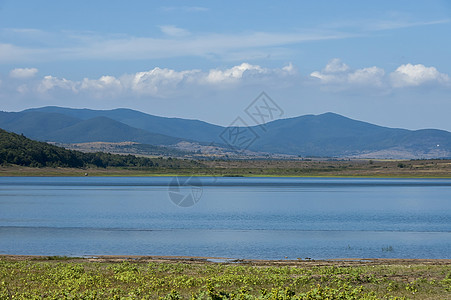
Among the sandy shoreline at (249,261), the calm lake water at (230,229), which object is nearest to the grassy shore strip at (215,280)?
the sandy shoreline at (249,261)

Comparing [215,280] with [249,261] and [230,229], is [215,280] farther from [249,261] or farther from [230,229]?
[230,229]

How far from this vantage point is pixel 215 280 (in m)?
26.3

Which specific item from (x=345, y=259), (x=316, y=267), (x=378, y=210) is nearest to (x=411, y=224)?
(x=378, y=210)

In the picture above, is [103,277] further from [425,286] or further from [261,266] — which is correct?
[425,286]

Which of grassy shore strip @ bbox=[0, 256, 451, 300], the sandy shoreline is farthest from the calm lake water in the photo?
grassy shore strip @ bbox=[0, 256, 451, 300]

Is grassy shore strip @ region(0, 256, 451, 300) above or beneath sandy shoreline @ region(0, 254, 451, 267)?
above

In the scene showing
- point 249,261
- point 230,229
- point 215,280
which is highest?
point 215,280

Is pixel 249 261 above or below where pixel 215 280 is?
below

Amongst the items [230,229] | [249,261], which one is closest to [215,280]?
[249,261]

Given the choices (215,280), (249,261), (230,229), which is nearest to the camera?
(215,280)

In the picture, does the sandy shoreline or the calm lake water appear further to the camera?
the calm lake water

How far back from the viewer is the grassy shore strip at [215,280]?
872 inches

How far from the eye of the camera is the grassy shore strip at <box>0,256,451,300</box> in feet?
72.6

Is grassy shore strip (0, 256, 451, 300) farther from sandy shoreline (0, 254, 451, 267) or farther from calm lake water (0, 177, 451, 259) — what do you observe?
calm lake water (0, 177, 451, 259)
